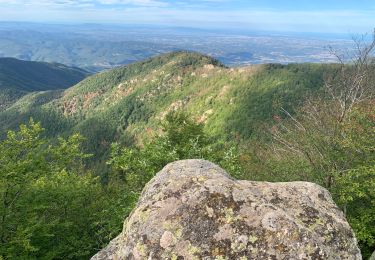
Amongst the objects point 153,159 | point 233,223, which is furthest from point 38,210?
point 233,223

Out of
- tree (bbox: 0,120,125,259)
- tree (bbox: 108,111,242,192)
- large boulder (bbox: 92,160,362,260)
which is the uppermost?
large boulder (bbox: 92,160,362,260)

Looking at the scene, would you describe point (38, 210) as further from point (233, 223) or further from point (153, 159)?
point (233, 223)

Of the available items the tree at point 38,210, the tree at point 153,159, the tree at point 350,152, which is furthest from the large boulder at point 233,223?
the tree at point 38,210

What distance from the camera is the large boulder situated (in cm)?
918

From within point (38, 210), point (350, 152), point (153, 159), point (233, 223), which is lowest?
point (38, 210)

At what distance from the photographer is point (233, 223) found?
9.65 meters

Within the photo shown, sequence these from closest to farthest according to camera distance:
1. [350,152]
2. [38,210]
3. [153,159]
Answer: [153,159] < [350,152] < [38,210]

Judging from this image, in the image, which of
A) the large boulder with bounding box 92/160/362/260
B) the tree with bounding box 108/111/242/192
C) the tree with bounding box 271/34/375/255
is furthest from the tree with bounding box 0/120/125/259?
the tree with bounding box 271/34/375/255

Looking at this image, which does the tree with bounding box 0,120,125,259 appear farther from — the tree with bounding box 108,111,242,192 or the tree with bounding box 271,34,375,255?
the tree with bounding box 271,34,375,255

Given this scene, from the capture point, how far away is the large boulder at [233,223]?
9180 mm

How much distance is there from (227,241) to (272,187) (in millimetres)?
2643

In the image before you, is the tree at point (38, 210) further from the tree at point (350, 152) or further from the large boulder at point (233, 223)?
the tree at point (350, 152)

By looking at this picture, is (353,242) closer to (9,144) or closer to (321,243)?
(321,243)

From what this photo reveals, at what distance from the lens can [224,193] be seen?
10406mm
